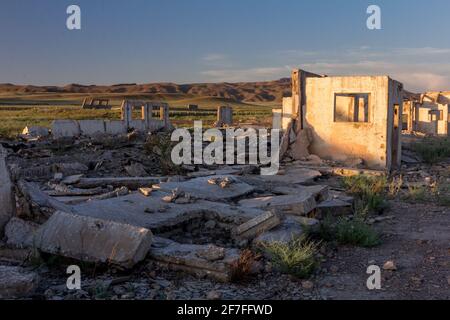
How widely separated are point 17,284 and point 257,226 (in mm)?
2901

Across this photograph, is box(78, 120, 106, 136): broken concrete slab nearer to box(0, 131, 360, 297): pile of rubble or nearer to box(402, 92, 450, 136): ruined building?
box(0, 131, 360, 297): pile of rubble

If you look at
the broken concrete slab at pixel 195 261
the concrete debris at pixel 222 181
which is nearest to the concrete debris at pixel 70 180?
the concrete debris at pixel 222 181

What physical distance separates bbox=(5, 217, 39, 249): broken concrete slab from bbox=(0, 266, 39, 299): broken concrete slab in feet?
3.29

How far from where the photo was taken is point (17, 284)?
13.8 feet

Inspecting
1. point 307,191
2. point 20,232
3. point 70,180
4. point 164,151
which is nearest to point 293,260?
point 20,232

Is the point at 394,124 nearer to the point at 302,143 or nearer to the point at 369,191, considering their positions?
the point at 302,143

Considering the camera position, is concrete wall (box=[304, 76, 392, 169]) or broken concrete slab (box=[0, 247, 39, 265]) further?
concrete wall (box=[304, 76, 392, 169])

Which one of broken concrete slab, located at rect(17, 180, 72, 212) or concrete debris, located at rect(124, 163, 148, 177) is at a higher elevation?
broken concrete slab, located at rect(17, 180, 72, 212)

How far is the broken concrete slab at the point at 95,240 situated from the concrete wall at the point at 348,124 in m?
10.6

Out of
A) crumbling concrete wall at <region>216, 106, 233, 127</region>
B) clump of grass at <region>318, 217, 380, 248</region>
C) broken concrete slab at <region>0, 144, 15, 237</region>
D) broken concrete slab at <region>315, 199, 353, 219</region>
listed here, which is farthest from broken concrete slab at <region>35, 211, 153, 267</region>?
crumbling concrete wall at <region>216, 106, 233, 127</region>

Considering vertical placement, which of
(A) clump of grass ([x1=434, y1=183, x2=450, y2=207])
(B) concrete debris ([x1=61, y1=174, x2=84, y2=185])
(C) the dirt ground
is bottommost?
(A) clump of grass ([x1=434, y1=183, x2=450, y2=207])

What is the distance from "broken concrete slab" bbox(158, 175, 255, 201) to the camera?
27.0 feet

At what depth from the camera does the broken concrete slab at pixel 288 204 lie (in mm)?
7285
